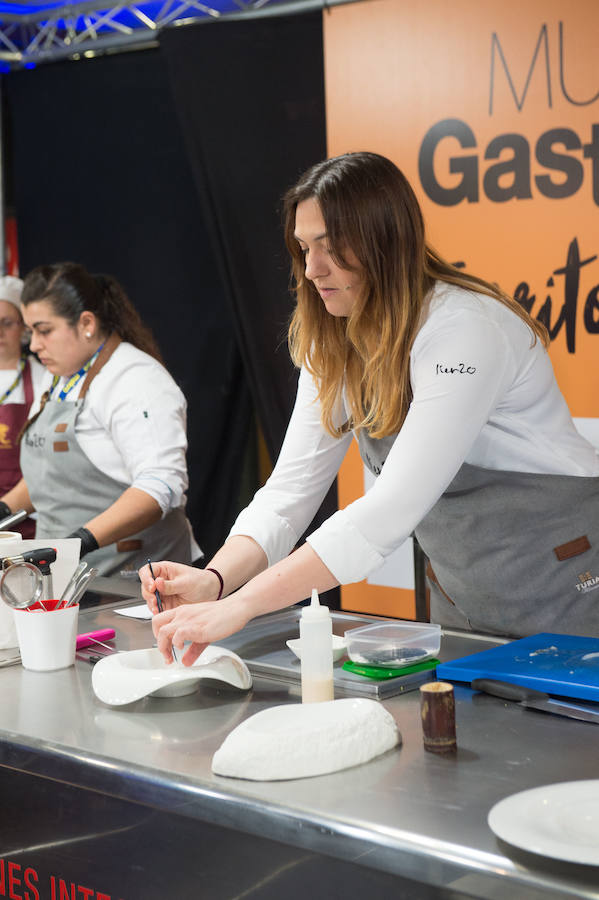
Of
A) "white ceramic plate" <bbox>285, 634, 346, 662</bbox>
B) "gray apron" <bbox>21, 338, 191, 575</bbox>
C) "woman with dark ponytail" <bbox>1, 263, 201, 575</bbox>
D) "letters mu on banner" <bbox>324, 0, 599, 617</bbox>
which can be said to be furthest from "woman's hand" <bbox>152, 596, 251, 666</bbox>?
"letters mu on banner" <bbox>324, 0, 599, 617</bbox>

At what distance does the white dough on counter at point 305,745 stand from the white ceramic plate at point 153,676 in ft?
0.72

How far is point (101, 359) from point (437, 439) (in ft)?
5.25

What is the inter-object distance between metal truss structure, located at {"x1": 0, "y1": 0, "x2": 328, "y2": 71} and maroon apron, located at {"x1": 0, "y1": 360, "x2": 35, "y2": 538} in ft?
4.82

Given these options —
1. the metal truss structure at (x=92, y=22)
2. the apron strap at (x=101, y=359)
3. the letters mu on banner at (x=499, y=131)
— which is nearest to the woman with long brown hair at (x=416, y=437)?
the apron strap at (x=101, y=359)

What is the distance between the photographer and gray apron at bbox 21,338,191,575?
2980 millimetres

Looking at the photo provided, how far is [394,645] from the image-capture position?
161cm

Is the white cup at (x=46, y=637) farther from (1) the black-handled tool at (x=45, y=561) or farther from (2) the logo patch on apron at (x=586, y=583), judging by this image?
(2) the logo patch on apron at (x=586, y=583)

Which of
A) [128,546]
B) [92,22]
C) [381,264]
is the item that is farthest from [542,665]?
[92,22]

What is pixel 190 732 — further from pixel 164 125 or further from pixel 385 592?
pixel 164 125

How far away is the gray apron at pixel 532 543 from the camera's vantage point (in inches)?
73.6

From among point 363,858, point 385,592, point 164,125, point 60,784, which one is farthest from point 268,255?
point 363,858

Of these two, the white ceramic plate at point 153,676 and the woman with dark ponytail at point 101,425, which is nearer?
the white ceramic plate at point 153,676

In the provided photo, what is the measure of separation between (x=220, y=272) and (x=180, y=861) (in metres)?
3.19

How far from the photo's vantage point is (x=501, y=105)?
11.5 ft
